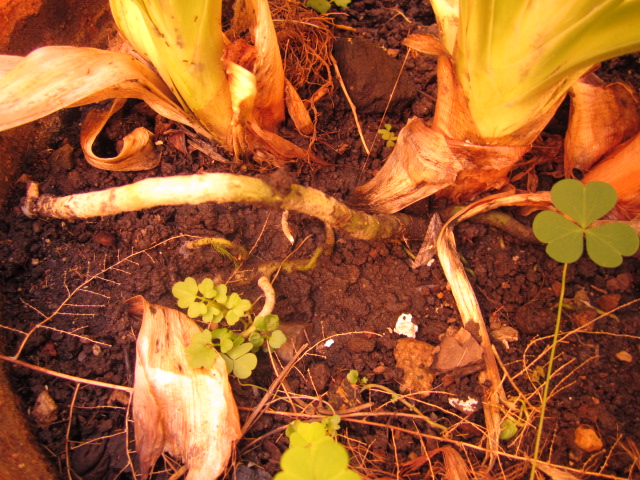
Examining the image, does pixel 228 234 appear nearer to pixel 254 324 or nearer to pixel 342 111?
pixel 254 324

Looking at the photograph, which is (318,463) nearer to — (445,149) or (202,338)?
(202,338)

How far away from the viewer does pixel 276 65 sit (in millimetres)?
1066

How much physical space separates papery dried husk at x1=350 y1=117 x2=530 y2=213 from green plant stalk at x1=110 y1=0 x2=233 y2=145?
410 mm

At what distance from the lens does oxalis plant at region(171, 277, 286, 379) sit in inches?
37.4

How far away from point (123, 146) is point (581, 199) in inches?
44.2

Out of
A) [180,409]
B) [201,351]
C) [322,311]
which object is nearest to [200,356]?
[201,351]

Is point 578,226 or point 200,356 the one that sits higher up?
point 578,226

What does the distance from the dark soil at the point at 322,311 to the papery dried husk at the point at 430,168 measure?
0.13 meters

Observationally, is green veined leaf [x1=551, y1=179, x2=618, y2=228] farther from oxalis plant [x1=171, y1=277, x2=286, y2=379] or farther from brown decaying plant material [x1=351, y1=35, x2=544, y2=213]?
oxalis plant [x1=171, y1=277, x2=286, y2=379]

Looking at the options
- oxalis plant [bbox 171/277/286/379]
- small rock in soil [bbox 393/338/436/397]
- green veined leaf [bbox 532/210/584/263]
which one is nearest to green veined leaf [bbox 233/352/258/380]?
oxalis plant [bbox 171/277/286/379]

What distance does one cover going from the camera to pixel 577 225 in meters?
0.98

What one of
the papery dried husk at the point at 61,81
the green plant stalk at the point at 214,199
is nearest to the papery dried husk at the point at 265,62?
the papery dried husk at the point at 61,81

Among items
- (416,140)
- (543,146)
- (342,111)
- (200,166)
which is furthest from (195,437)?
(543,146)

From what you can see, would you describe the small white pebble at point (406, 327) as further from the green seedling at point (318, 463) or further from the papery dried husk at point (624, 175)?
the papery dried husk at point (624, 175)
